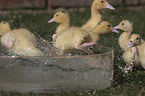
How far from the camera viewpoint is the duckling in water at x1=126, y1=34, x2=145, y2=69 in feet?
7.91

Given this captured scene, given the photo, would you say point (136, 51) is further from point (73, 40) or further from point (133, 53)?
point (73, 40)

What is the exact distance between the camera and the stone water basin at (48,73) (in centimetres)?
178

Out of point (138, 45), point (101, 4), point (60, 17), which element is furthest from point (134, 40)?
point (60, 17)

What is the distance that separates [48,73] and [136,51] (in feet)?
3.27

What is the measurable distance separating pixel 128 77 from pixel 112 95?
0.44 meters

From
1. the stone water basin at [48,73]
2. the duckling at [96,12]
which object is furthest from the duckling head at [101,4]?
the stone water basin at [48,73]

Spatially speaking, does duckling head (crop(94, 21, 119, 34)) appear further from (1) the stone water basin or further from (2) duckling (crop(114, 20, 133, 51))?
(1) the stone water basin

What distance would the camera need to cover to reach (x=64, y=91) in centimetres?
183

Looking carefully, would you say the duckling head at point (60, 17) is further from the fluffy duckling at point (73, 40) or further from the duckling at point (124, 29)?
the duckling at point (124, 29)

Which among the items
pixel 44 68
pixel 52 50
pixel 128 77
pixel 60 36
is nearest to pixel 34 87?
pixel 44 68

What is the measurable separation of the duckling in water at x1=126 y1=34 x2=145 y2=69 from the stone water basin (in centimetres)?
67

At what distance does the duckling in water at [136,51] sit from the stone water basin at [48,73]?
0.67m

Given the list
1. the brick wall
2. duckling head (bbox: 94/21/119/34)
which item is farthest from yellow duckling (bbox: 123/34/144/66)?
the brick wall

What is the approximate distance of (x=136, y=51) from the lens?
2475 mm
